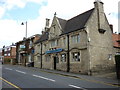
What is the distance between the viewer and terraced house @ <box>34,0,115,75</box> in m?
21.7

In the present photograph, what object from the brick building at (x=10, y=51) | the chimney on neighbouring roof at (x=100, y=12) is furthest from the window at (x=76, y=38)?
the brick building at (x=10, y=51)

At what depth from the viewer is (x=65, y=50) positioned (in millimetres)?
25359

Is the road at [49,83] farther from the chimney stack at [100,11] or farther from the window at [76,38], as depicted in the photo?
the chimney stack at [100,11]

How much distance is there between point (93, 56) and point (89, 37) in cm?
283

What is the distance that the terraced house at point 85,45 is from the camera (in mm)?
21672

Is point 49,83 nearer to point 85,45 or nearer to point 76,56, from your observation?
point 85,45

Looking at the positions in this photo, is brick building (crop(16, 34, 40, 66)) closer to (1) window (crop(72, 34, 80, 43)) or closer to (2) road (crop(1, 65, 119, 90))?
(1) window (crop(72, 34, 80, 43))

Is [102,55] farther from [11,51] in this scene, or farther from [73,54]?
[11,51]

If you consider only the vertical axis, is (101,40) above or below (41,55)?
above

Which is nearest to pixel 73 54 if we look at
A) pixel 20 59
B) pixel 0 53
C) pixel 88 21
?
pixel 88 21

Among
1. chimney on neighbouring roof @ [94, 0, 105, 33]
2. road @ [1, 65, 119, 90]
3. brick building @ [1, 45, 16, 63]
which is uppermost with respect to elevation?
chimney on neighbouring roof @ [94, 0, 105, 33]

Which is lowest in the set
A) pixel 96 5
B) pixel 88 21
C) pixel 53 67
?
pixel 53 67

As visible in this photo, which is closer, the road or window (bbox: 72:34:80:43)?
the road

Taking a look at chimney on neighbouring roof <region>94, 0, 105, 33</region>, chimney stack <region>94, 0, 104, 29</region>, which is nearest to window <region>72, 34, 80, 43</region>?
chimney on neighbouring roof <region>94, 0, 105, 33</region>
